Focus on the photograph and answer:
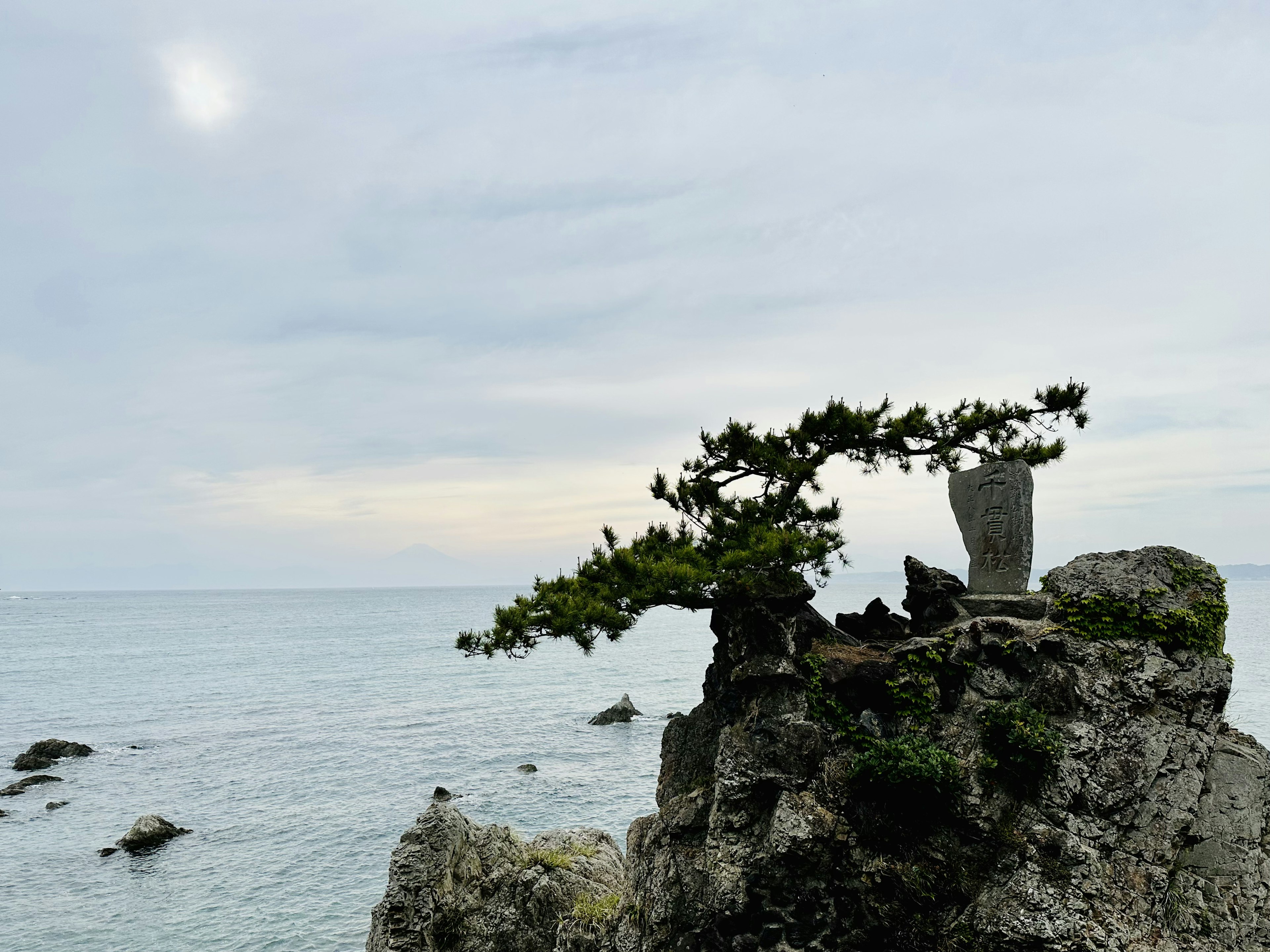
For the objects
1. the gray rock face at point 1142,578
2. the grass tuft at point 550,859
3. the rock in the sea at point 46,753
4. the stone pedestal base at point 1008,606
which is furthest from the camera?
the rock in the sea at point 46,753

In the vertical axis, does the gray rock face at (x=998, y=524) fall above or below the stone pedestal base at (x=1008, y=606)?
above

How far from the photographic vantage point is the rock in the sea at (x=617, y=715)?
5172 cm

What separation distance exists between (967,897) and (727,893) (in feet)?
12.9

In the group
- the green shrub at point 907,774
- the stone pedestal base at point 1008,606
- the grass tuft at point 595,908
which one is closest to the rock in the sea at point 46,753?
the grass tuft at point 595,908

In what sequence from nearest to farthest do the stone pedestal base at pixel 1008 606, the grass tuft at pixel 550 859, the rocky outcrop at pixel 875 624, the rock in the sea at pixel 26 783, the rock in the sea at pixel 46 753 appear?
1. the stone pedestal base at pixel 1008 606
2. the rocky outcrop at pixel 875 624
3. the grass tuft at pixel 550 859
4. the rock in the sea at pixel 26 783
5. the rock in the sea at pixel 46 753

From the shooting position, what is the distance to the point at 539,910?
17719 millimetres

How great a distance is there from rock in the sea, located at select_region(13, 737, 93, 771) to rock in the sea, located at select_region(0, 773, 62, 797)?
1763 millimetres

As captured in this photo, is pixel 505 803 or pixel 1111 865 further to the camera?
pixel 505 803

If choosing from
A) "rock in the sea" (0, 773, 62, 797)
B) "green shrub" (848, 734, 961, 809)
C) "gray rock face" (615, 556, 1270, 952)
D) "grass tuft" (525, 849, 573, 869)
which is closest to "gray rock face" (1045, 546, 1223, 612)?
"gray rock face" (615, 556, 1270, 952)

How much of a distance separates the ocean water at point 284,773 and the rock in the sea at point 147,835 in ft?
2.56

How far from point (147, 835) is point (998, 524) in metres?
34.1

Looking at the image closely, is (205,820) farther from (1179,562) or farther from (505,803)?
(1179,562)

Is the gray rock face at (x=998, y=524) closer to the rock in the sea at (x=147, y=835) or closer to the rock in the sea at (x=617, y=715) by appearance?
the rock in the sea at (x=147, y=835)

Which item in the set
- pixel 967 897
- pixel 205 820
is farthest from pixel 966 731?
pixel 205 820
